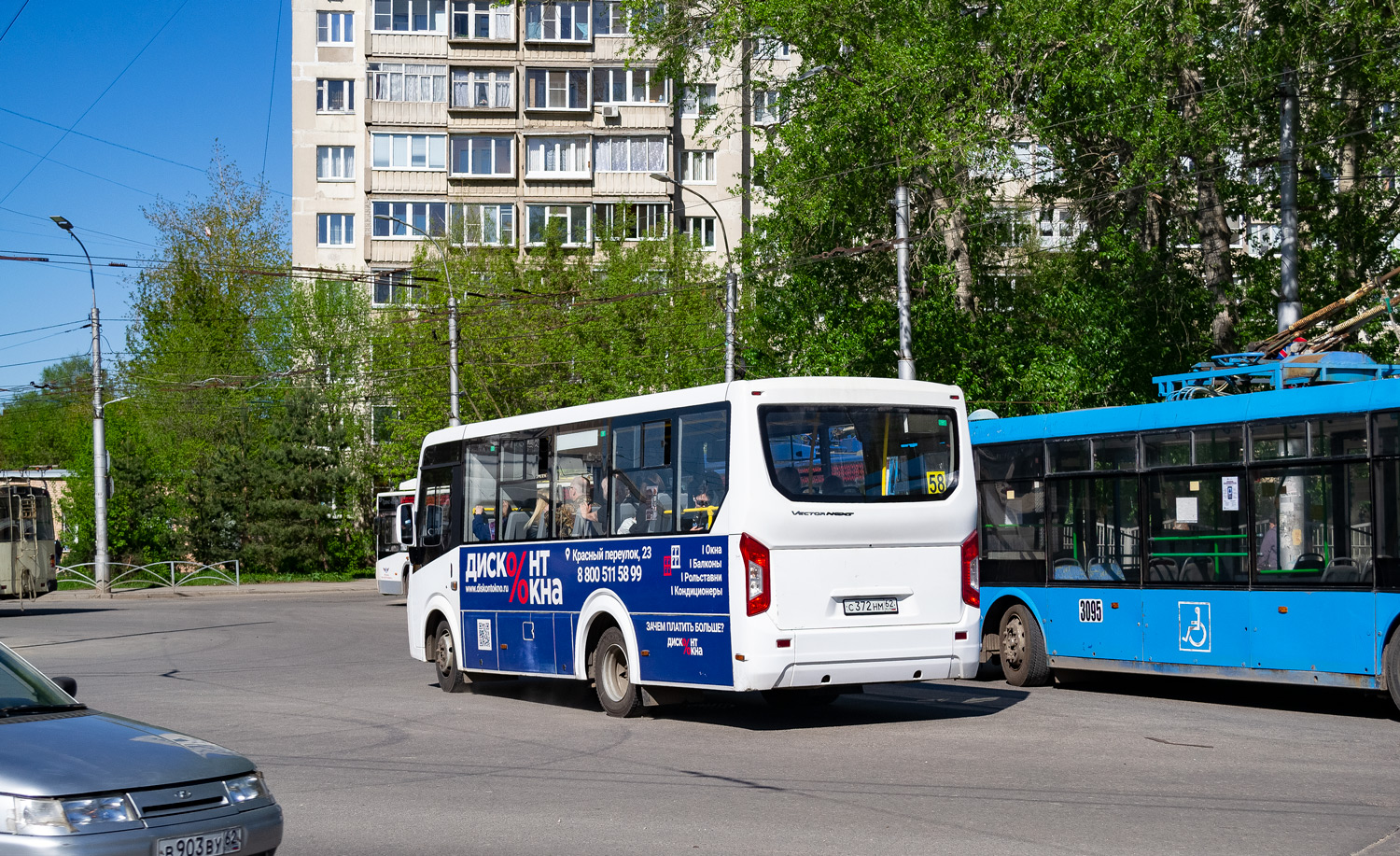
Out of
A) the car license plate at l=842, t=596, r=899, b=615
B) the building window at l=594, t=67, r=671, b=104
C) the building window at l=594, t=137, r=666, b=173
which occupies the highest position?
the building window at l=594, t=67, r=671, b=104

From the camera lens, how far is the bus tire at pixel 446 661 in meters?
16.5

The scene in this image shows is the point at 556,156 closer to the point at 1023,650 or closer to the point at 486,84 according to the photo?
the point at 486,84

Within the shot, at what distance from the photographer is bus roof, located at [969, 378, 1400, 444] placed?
41.8ft

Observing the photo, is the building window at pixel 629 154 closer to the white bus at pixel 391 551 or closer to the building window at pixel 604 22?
the building window at pixel 604 22

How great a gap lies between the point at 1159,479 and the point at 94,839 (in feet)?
38.3

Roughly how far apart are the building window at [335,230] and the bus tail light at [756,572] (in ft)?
187

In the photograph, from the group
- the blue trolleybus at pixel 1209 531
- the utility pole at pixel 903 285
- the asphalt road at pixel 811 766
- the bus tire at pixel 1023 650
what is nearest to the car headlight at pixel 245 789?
the asphalt road at pixel 811 766

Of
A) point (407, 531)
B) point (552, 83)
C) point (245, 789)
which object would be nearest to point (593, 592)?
point (407, 531)

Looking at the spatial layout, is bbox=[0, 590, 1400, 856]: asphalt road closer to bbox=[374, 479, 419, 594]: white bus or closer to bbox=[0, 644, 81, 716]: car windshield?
bbox=[0, 644, 81, 716]: car windshield

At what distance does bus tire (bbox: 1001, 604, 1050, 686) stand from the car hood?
11.6 m

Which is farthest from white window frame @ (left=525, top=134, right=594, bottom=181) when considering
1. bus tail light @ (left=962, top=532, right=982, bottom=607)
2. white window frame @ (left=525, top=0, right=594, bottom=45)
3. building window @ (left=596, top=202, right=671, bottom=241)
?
bus tail light @ (left=962, top=532, right=982, bottom=607)

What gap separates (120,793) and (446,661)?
1132 cm

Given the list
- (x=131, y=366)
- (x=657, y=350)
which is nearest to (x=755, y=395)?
(x=657, y=350)

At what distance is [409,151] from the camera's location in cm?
6259
